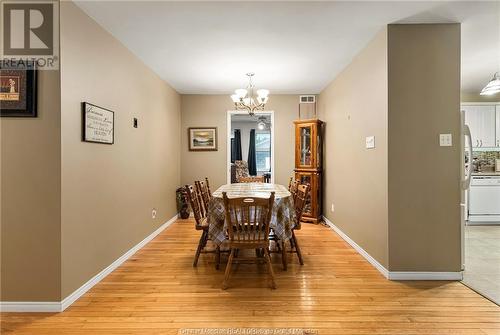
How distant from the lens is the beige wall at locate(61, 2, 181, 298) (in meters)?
2.25

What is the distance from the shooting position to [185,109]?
227 inches

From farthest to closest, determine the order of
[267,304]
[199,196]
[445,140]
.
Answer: [199,196] < [445,140] < [267,304]

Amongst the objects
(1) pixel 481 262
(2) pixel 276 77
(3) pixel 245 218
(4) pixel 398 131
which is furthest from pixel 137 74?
(1) pixel 481 262

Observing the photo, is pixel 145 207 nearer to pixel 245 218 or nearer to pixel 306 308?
pixel 245 218

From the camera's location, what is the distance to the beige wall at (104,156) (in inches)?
88.6

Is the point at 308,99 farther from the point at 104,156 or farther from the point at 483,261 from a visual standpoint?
the point at 104,156

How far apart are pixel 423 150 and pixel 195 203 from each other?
242cm

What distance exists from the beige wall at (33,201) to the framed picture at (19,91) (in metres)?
0.04

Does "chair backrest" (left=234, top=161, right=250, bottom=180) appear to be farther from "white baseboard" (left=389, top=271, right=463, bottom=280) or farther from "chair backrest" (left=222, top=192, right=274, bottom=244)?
"white baseboard" (left=389, top=271, right=463, bottom=280)

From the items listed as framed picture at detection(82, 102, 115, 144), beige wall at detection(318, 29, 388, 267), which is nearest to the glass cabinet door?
beige wall at detection(318, 29, 388, 267)

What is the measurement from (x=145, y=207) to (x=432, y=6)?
392cm

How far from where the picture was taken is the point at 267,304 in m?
2.25

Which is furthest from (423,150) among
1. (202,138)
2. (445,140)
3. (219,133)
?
(202,138)

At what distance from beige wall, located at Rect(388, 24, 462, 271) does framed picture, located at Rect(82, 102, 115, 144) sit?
2847 mm
